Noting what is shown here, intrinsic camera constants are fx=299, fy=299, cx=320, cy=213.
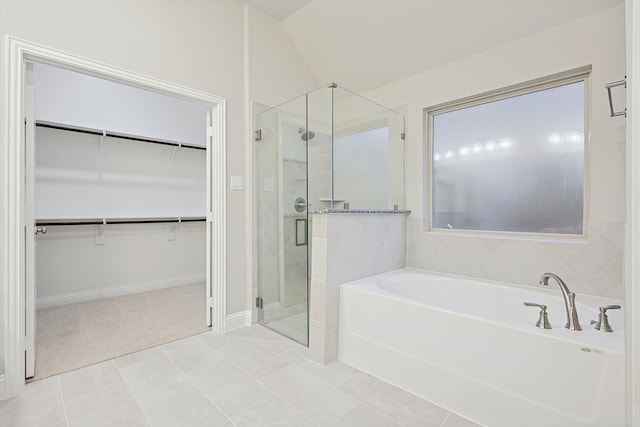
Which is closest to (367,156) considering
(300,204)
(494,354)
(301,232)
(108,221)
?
(300,204)

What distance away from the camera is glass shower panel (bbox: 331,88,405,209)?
7.71 ft

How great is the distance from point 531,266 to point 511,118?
112 centimetres

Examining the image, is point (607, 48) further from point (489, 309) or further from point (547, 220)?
point (489, 309)

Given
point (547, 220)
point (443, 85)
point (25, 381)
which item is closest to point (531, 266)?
point (547, 220)

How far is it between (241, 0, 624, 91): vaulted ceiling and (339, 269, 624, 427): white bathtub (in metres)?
1.78

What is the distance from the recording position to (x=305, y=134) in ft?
7.89

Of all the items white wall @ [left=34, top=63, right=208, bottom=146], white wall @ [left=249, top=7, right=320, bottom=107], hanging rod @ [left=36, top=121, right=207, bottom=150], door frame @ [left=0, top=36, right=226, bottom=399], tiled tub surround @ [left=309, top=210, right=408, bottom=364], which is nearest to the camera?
door frame @ [left=0, top=36, right=226, bottom=399]

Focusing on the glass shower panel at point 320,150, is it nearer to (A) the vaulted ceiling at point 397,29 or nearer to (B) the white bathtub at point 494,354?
(B) the white bathtub at point 494,354

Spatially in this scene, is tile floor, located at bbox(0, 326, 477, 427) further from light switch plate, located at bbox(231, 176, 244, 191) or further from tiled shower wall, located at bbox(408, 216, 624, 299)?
→ light switch plate, located at bbox(231, 176, 244, 191)

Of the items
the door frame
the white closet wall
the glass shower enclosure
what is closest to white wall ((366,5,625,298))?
the glass shower enclosure

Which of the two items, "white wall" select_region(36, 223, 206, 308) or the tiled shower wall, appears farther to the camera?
"white wall" select_region(36, 223, 206, 308)

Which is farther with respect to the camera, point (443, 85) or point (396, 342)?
point (443, 85)

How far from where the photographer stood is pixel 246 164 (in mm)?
2643

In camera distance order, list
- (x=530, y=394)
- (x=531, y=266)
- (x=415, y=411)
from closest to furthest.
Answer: (x=530, y=394), (x=415, y=411), (x=531, y=266)
